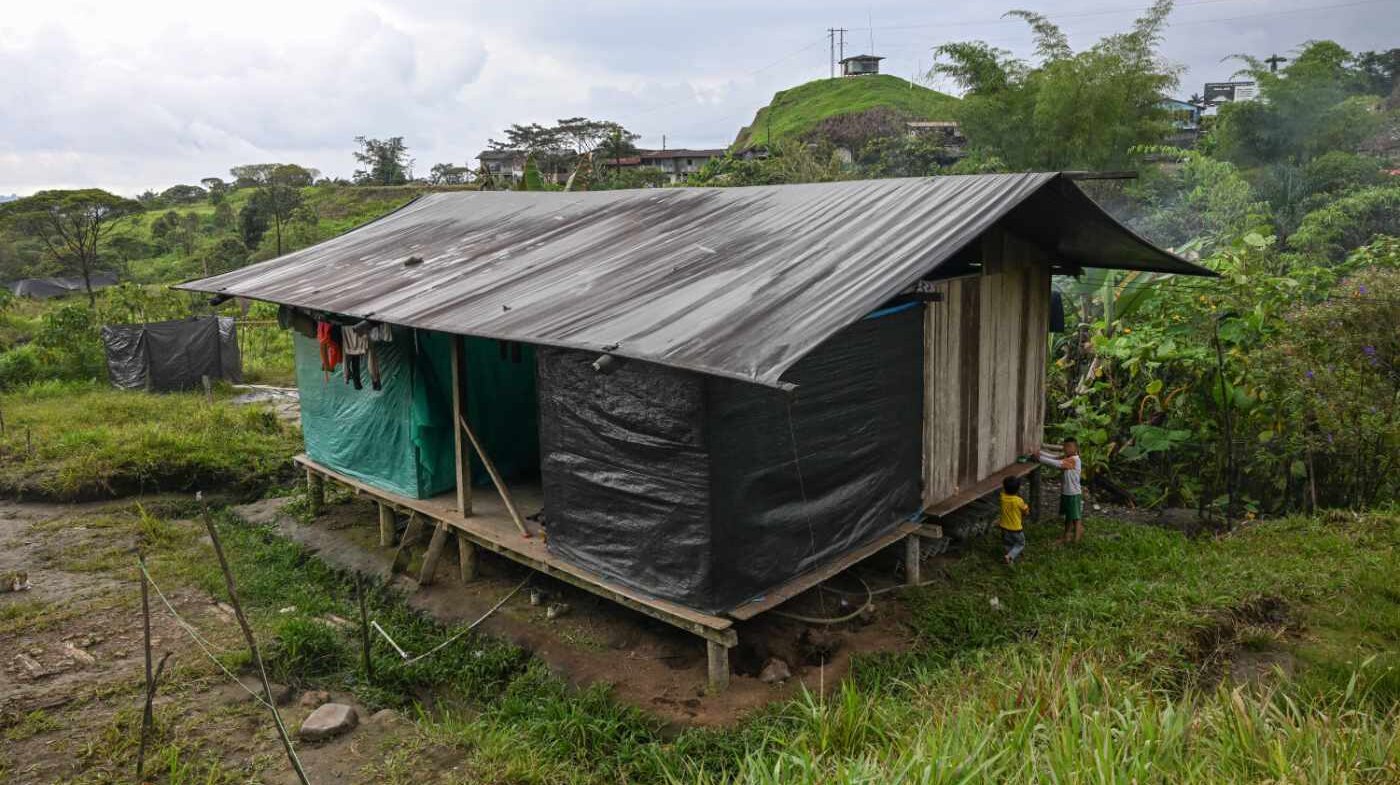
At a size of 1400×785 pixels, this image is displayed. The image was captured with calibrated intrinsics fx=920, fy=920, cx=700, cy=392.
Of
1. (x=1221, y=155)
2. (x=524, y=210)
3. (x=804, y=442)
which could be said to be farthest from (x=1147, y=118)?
(x=804, y=442)

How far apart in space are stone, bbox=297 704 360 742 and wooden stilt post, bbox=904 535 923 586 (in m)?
4.47

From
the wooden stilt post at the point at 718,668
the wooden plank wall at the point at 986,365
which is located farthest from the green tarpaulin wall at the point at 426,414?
the wooden plank wall at the point at 986,365

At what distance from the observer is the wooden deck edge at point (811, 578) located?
6328 millimetres

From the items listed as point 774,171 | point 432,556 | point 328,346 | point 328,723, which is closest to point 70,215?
point 774,171

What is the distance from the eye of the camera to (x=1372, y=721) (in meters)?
4.54

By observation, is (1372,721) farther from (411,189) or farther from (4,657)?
(411,189)

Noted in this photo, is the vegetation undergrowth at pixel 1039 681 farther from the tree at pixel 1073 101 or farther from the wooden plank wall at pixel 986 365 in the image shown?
the tree at pixel 1073 101

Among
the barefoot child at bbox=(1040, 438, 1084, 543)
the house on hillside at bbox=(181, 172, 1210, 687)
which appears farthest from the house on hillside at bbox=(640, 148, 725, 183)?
the barefoot child at bbox=(1040, 438, 1084, 543)

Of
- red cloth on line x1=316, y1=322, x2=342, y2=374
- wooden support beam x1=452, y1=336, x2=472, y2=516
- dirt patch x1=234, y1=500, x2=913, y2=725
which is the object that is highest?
red cloth on line x1=316, y1=322, x2=342, y2=374

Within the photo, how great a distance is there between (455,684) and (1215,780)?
5.07 meters

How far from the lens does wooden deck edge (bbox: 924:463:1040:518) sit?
312 inches

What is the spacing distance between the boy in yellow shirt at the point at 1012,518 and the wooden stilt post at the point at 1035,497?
1.27m

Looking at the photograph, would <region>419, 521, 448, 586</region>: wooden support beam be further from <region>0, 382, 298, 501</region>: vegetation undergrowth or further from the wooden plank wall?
<region>0, 382, 298, 501</region>: vegetation undergrowth

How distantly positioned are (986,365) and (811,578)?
2996mm
